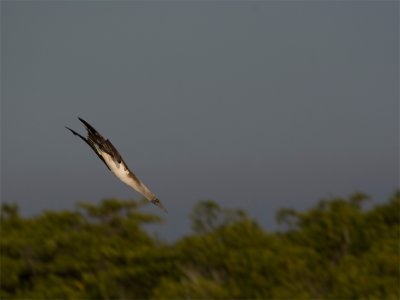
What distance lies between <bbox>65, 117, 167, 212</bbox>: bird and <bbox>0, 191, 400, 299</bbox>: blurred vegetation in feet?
119

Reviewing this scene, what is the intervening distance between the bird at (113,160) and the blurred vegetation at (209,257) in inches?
1423

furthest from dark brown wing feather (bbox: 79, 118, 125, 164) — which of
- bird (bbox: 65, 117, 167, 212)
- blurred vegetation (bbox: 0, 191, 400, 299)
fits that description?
blurred vegetation (bbox: 0, 191, 400, 299)

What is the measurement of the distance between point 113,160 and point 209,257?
41780 millimetres

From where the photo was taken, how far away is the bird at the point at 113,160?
4.33m

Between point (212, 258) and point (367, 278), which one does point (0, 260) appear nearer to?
point (212, 258)

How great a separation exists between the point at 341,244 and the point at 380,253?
252 inches

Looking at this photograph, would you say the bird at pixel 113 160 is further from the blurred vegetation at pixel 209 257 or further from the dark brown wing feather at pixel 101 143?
the blurred vegetation at pixel 209 257

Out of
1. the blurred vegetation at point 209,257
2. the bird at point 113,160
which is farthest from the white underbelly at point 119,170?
the blurred vegetation at point 209,257

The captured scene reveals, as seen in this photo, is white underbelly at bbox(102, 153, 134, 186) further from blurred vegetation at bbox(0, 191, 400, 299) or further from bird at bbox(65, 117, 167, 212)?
blurred vegetation at bbox(0, 191, 400, 299)

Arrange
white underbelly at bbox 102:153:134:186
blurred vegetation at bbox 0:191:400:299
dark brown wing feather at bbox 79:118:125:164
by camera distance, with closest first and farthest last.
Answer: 1. white underbelly at bbox 102:153:134:186
2. dark brown wing feather at bbox 79:118:125:164
3. blurred vegetation at bbox 0:191:400:299

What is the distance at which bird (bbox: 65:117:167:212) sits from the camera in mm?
4325

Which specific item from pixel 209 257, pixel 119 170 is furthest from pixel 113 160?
pixel 209 257

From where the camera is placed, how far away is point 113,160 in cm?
439

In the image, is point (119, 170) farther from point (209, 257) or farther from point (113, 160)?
point (209, 257)
